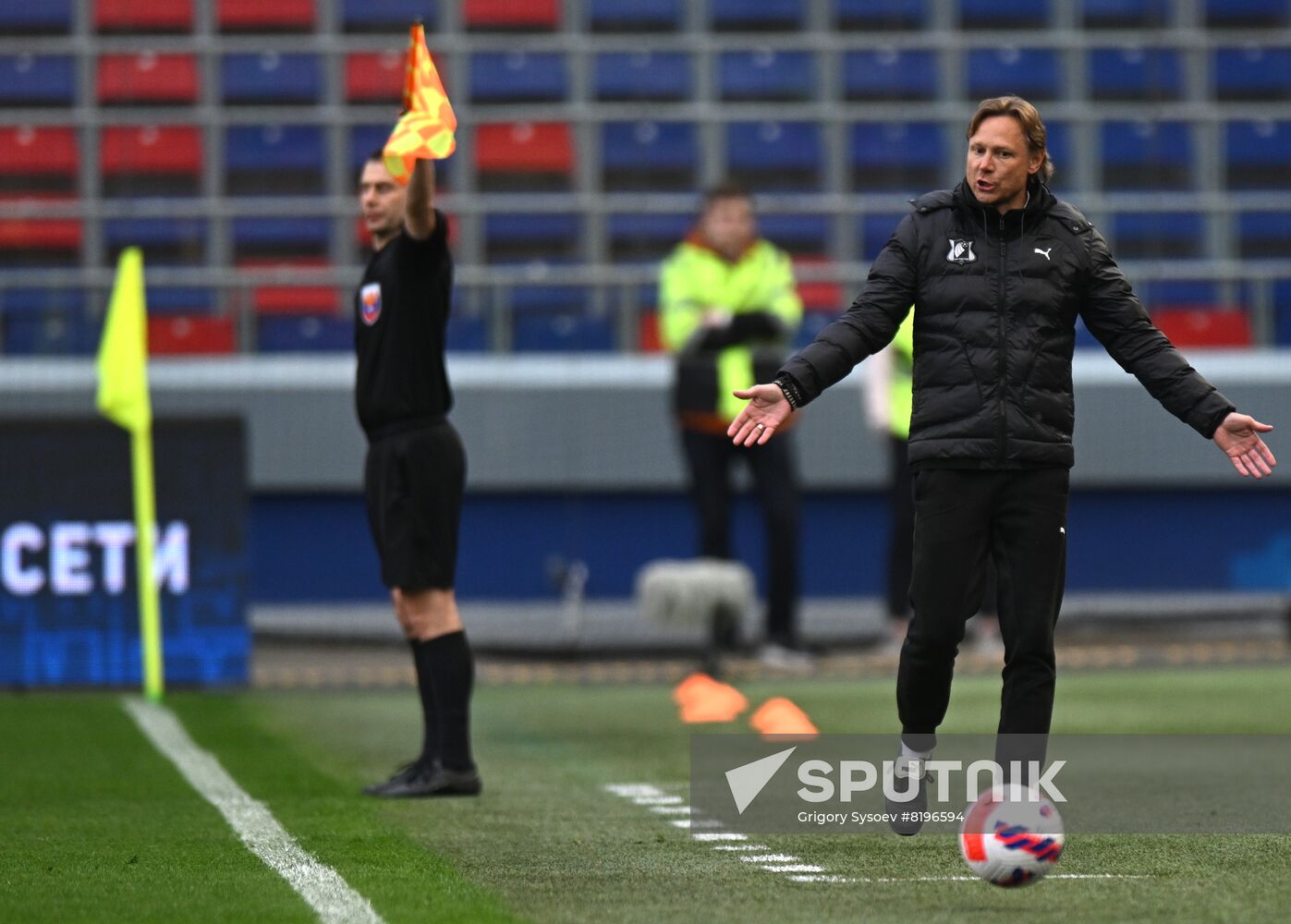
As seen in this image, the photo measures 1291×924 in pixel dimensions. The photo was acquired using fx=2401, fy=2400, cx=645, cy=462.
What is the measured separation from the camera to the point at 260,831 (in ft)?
19.6

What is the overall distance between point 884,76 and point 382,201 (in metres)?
9.65

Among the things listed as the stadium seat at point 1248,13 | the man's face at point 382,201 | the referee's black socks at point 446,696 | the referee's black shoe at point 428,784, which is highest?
the stadium seat at point 1248,13

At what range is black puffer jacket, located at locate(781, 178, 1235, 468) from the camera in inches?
209

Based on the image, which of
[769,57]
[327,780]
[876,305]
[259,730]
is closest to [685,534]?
[769,57]

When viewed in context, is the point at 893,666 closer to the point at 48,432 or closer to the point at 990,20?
the point at 48,432


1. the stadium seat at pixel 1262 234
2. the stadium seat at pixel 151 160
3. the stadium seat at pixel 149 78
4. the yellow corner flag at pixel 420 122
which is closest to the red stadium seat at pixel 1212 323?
the stadium seat at pixel 1262 234

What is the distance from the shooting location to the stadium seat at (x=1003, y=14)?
53.9ft

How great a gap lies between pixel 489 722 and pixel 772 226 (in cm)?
674

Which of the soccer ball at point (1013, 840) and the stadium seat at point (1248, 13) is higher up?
the stadium seat at point (1248, 13)

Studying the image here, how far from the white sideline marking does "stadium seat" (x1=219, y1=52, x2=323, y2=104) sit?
296 inches

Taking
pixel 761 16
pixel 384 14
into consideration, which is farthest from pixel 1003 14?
pixel 384 14

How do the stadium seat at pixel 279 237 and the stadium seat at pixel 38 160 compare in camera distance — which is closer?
the stadium seat at pixel 279 237

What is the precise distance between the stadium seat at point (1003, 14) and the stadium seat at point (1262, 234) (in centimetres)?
202

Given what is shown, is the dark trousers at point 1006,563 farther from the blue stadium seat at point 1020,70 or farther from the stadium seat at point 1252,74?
the stadium seat at point 1252,74
